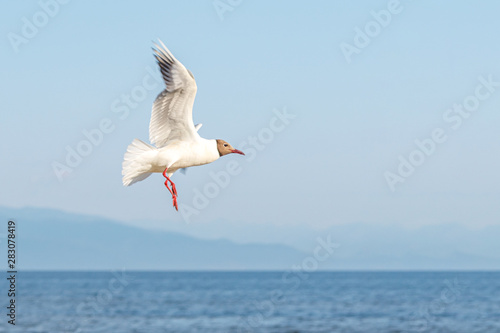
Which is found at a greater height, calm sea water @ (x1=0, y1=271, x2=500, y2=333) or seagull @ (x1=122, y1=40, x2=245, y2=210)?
seagull @ (x1=122, y1=40, x2=245, y2=210)

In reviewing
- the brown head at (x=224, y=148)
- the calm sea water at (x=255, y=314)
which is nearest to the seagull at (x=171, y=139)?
the brown head at (x=224, y=148)

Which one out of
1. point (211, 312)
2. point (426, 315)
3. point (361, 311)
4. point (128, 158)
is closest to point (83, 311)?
point (211, 312)

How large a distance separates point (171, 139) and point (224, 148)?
3.59 feet

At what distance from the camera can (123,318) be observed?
5259 cm

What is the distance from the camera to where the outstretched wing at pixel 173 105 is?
1320 centimetres

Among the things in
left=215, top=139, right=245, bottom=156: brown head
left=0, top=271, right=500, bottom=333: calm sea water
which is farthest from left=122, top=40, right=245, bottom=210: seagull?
left=0, top=271, right=500, bottom=333: calm sea water

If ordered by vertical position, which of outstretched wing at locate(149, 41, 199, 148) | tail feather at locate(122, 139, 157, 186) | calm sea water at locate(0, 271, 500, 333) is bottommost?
calm sea water at locate(0, 271, 500, 333)

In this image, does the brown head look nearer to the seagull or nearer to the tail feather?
the seagull

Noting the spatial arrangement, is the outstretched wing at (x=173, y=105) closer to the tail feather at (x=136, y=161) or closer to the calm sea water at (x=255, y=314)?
the tail feather at (x=136, y=161)

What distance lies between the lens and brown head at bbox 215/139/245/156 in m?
13.0

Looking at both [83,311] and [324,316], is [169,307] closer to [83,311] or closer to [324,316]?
[83,311]

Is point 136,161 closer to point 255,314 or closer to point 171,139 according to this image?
point 171,139

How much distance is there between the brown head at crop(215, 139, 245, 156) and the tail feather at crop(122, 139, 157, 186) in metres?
1.16

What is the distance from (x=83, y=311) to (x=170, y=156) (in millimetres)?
47629
